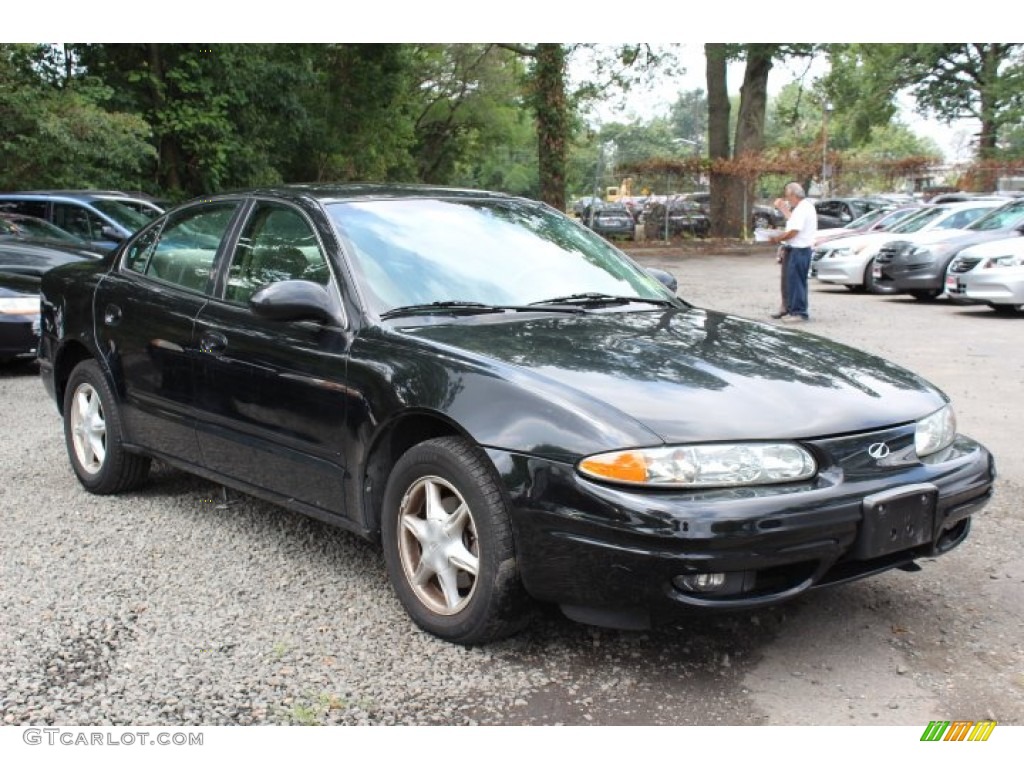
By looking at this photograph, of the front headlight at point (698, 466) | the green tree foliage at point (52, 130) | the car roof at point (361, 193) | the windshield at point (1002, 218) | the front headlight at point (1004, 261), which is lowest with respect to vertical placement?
the front headlight at point (1004, 261)

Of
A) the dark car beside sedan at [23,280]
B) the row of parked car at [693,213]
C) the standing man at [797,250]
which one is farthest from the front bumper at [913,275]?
the row of parked car at [693,213]

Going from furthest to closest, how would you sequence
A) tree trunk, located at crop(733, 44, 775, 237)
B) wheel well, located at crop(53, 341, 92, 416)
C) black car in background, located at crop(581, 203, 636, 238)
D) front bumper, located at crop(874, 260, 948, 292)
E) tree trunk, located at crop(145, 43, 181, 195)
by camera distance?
1. black car in background, located at crop(581, 203, 636, 238)
2. tree trunk, located at crop(733, 44, 775, 237)
3. tree trunk, located at crop(145, 43, 181, 195)
4. front bumper, located at crop(874, 260, 948, 292)
5. wheel well, located at crop(53, 341, 92, 416)

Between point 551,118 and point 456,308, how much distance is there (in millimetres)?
17373

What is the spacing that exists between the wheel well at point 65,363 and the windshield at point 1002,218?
14.6 meters

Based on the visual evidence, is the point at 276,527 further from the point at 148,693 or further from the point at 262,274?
the point at 148,693

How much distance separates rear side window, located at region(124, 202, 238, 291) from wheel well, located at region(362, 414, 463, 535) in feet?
4.78

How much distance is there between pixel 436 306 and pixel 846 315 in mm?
11241

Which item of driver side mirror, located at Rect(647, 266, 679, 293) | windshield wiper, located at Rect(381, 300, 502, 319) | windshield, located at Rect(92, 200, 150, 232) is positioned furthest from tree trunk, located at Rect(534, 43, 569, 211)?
windshield wiper, located at Rect(381, 300, 502, 319)

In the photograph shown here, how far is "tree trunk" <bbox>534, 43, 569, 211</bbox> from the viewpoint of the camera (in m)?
20.4

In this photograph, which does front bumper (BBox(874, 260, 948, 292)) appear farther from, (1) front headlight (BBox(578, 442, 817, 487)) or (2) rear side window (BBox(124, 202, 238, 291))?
(1) front headlight (BBox(578, 442, 817, 487))

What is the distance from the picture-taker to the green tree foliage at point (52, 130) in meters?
15.8

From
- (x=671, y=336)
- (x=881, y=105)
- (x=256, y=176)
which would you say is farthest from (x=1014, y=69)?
(x=671, y=336)

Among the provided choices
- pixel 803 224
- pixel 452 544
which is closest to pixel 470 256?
pixel 452 544

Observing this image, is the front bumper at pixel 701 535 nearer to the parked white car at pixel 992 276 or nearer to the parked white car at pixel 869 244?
the parked white car at pixel 992 276
